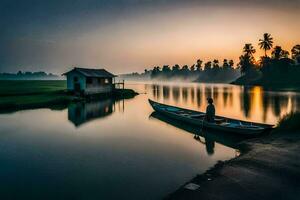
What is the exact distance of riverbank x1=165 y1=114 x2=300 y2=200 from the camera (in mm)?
7887

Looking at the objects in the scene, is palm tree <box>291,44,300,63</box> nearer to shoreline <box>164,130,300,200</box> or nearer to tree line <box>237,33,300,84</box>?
tree line <box>237,33,300,84</box>

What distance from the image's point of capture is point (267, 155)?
1209 centimetres

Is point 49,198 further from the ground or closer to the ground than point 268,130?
closer to the ground

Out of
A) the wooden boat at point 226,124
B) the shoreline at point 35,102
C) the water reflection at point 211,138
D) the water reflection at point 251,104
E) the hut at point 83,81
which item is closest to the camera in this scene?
the water reflection at point 211,138

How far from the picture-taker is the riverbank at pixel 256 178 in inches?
311

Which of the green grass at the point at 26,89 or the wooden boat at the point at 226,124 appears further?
the green grass at the point at 26,89

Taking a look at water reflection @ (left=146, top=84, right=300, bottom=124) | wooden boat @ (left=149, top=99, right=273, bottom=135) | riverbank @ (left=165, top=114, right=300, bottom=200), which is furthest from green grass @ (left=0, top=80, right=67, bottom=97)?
riverbank @ (left=165, top=114, right=300, bottom=200)

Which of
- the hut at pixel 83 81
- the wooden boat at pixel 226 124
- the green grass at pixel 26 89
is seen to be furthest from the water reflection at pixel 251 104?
the green grass at pixel 26 89

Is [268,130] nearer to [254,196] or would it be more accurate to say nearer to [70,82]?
[254,196]

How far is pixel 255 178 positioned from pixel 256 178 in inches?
1.5

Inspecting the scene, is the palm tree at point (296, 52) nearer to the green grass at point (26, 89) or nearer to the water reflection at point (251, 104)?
the water reflection at point (251, 104)

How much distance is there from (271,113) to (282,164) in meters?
23.2

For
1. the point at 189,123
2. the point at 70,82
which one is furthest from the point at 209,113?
the point at 70,82

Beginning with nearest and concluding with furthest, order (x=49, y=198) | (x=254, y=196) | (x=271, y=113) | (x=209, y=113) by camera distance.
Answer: (x=254, y=196), (x=49, y=198), (x=209, y=113), (x=271, y=113)
